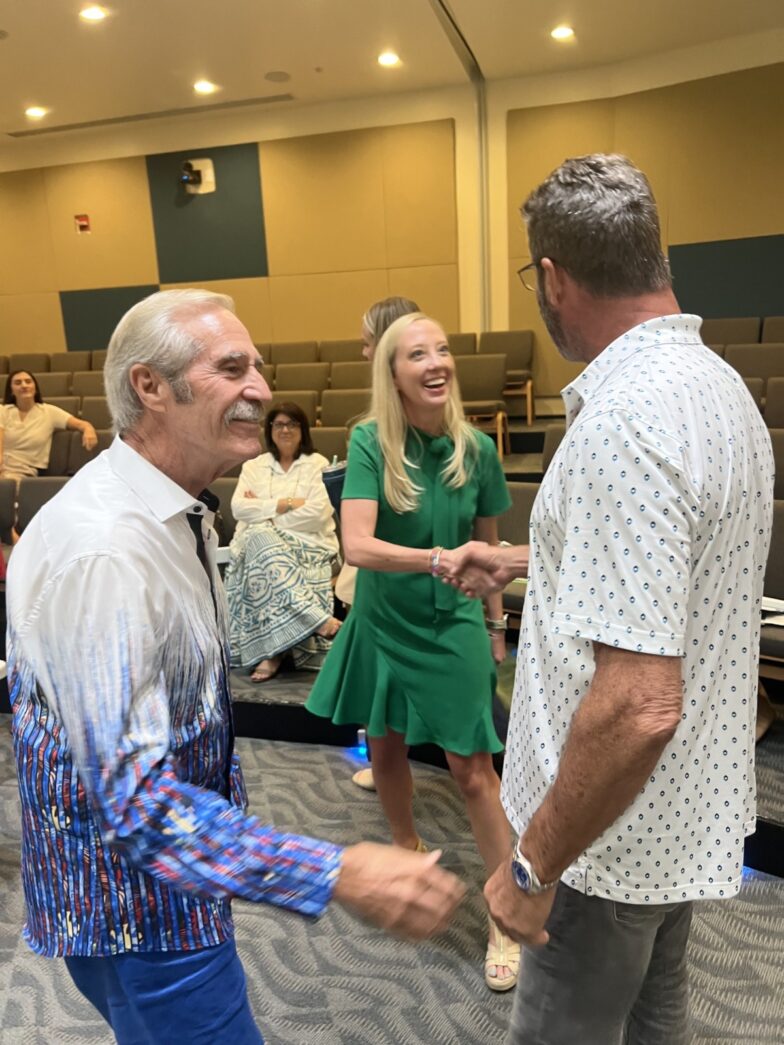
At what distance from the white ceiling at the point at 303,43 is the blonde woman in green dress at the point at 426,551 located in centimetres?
562

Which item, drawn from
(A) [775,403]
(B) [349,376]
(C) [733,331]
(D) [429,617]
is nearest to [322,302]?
(B) [349,376]

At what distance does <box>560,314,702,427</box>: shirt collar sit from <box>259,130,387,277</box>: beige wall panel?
8745 millimetres

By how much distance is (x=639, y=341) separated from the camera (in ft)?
2.94

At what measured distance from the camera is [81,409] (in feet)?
24.2

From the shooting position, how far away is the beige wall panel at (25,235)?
397 inches

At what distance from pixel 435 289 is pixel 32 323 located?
18.8ft

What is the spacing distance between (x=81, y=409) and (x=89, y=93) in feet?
11.4

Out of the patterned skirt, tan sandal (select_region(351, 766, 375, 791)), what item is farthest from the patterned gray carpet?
the patterned skirt

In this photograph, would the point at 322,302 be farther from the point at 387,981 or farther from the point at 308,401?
the point at 387,981

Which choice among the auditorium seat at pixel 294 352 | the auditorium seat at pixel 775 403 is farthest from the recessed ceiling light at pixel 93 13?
the auditorium seat at pixel 775 403

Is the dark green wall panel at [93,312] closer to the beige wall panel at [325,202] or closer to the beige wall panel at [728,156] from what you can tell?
the beige wall panel at [325,202]

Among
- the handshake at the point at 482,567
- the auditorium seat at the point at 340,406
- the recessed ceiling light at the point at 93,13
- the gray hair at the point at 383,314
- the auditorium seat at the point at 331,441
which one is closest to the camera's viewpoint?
the handshake at the point at 482,567

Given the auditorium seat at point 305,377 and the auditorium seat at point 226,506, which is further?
the auditorium seat at point 305,377

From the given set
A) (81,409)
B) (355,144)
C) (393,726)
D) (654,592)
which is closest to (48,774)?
(654,592)
